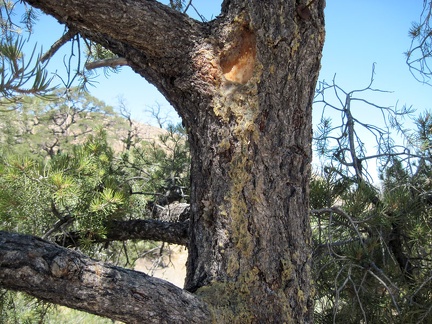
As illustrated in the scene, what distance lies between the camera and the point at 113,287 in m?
1.26

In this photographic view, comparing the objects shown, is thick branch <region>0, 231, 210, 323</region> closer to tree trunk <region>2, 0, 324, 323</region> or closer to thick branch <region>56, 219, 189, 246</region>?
tree trunk <region>2, 0, 324, 323</region>

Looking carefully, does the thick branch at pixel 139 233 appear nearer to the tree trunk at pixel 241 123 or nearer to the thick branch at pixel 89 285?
the tree trunk at pixel 241 123

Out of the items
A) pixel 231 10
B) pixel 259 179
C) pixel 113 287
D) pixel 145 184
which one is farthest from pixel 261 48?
pixel 145 184

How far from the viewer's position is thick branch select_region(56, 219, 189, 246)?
7.06ft

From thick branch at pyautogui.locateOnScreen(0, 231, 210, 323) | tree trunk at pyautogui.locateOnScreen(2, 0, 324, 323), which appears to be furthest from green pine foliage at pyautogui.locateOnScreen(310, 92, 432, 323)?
thick branch at pyautogui.locateOnScreen(0, 231, 210, 323)

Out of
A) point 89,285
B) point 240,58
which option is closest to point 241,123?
point 240,58

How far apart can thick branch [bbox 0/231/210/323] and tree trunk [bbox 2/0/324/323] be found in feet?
0.43

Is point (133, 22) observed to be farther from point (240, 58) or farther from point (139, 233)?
point (139, 233)

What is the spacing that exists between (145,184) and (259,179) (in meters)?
1.61

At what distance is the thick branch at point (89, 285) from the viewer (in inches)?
45.8

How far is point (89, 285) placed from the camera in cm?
123

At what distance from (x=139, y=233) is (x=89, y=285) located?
102 centimetres

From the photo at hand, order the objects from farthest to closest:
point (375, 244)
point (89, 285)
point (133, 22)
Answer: point (375, 244), point (133, 22), point (89, 285)

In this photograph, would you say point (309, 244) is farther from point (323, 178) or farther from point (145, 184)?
point (145, 184)
